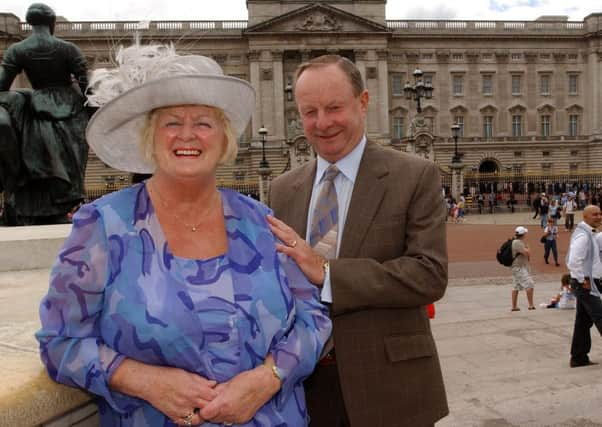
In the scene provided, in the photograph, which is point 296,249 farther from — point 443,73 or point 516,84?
point 516,84

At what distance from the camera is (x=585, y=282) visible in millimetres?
6238

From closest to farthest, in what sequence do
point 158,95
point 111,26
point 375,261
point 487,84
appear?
point 158,95, point 375,261, point 111,26, point 487,84

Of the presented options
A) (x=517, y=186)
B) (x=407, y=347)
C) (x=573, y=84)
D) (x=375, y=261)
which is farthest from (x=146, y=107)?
(x=573, y=84)

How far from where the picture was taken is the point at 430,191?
2.38 meters

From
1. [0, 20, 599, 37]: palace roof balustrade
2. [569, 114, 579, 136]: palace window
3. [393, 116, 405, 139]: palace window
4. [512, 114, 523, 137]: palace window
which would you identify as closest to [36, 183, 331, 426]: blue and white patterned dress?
[0, 20, 599, 37]: palace roof balustrade

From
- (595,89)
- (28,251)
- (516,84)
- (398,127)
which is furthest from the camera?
(516,84)

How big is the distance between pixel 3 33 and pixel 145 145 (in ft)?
160

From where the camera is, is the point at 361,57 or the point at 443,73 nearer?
the point at 361,57

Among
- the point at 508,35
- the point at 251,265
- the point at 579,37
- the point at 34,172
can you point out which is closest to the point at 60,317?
the point at 251,265

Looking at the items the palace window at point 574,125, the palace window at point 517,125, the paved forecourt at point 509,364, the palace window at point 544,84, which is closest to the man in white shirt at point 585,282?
the paved forecourt at point 509,364

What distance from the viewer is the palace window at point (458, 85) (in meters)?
51.9

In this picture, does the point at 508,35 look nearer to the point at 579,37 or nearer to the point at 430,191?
the point at 579,37

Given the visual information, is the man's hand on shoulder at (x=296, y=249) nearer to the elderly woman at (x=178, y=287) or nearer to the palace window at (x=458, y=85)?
the elderly woman at (x=178, y=287)

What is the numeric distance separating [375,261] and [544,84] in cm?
5674
